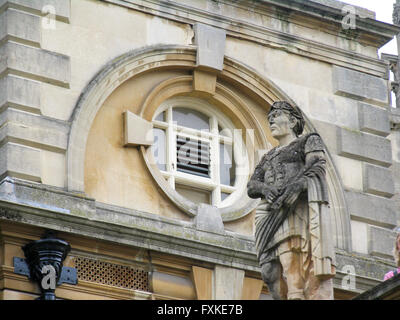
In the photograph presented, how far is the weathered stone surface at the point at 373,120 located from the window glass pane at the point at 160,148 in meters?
3.42

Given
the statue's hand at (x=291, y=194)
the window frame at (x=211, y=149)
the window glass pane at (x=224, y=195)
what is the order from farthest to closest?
the window glass pane at (x=224, y=195), the window frame at (x=211, y=149), the statue's hand at (x=291, y=194)

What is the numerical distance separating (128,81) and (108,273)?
3.04m

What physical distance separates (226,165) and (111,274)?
3.07 metres

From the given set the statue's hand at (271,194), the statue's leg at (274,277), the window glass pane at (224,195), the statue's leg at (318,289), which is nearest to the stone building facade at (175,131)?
the window glass pane at (224,195)

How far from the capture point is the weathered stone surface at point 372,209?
29.0 meters

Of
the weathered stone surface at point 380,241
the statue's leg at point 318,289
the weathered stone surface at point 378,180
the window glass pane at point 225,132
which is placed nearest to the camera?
the statue's leg at point 318,289

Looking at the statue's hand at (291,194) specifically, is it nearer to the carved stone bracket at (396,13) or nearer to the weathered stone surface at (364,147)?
the weathered stone surface at (364,147)

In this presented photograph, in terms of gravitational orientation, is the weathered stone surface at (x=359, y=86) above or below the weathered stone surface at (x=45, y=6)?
above

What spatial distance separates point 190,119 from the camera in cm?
2853

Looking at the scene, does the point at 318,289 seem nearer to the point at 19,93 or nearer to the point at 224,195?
the point at 19,93

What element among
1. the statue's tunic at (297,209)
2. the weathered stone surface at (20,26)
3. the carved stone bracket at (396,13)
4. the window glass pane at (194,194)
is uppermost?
the carved stone bracket at (396,13)

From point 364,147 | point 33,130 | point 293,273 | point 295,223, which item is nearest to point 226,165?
point 364,147

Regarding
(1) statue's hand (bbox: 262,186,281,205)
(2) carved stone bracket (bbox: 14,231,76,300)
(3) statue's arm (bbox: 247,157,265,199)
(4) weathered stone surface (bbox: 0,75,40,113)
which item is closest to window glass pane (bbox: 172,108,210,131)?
(4) weathered stone surface (bbox: 0,75,40,113)
